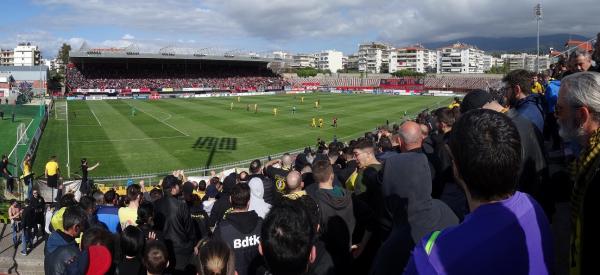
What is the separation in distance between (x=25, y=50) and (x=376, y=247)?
22517cm

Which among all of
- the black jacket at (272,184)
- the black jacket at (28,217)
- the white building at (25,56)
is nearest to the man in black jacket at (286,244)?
the black jacket at (272,184)

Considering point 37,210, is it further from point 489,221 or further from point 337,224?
point 489,221

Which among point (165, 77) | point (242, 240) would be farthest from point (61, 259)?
point (165, 77)

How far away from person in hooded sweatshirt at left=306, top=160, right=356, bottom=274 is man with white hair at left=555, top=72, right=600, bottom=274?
2.36 metres

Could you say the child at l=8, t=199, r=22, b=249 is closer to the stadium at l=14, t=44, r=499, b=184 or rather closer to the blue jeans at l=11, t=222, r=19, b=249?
the blue jeans at l=11, t=222, r=19, b=249

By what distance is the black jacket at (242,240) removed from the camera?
15.9 ft

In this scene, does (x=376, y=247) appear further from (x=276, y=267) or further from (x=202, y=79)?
(x=202, y=79)

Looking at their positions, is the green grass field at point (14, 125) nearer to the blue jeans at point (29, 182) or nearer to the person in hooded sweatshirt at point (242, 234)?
the blue jeans at point (29, 182)

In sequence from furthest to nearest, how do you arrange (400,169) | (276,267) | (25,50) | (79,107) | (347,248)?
(25,50) → (79,107) → (347,248) → (400,169) → (276,267)

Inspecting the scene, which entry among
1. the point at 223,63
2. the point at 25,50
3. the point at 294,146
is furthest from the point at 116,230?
the point at 25,50

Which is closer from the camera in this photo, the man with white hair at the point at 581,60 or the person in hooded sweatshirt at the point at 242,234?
the person in hooded sweatshirt at the point at 242,234

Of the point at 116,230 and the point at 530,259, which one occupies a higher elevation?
the point at 530,259

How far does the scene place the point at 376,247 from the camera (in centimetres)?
493

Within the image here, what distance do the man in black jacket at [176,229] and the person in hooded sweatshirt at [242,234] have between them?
5.27 feet
